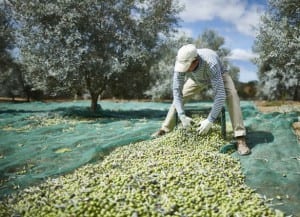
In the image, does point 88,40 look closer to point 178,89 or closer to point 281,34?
point 281,34

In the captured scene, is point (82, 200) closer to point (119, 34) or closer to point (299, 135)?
point (299, 135)

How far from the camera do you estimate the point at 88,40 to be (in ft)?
38.2

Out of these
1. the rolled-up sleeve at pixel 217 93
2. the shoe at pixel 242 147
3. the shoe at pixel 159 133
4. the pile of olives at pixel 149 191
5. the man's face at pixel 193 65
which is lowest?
the pile of olives at pixel 149 191

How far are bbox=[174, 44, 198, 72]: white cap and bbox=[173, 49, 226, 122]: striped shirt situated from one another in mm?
209

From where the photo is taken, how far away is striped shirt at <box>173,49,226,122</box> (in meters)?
5.68

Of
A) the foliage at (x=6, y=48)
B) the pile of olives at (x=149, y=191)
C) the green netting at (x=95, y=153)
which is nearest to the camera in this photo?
the pile of olives at (x=149, y=191)

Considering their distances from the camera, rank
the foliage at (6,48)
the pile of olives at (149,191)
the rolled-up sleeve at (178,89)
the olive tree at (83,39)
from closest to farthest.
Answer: the pile of olives at (149,191), the rolled-up sleeve at (178,89), the olive tree at (83,39), the foliage at (6,48)

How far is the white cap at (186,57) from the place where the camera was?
5.61 m

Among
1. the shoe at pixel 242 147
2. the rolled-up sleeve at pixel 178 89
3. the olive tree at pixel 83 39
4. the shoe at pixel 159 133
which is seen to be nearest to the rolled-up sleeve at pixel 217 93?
the rolled-up sleeve at pixel 178 89

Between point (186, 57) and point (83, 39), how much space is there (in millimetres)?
6441

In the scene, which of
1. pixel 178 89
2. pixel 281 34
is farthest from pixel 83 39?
pixel 178 89

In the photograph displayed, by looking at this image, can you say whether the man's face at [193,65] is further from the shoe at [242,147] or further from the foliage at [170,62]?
the foliage at [170,62]

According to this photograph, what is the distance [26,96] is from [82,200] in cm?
1757

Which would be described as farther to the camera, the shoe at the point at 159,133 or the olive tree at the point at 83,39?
the olive tree at the point at 83,39
